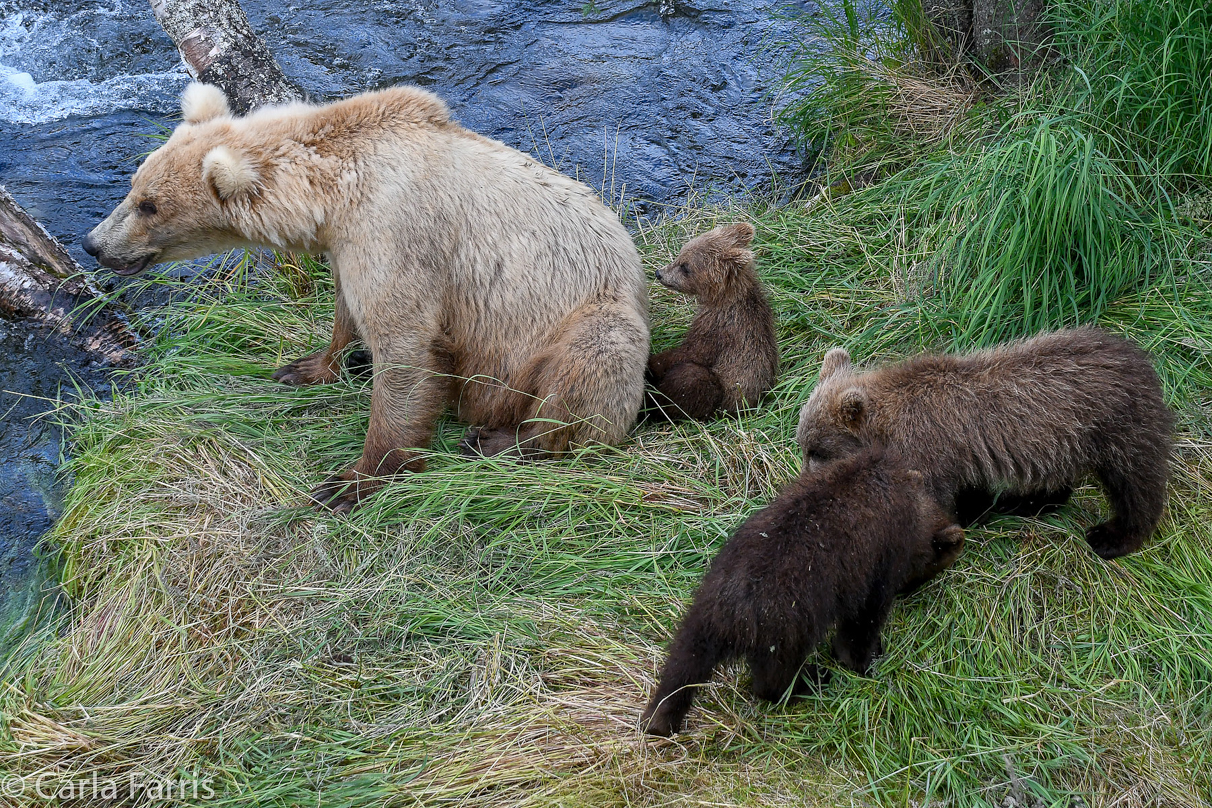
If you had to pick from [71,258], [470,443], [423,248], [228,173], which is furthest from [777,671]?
[71,258]

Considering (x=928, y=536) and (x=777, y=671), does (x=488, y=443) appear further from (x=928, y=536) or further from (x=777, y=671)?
(x=928, y=536)

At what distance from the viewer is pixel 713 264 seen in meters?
5.23

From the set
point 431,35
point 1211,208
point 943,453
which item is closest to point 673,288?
point 943,453

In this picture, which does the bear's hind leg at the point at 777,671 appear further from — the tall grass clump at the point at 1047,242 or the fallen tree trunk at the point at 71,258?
the fallen tree trunk at the point at 71,258

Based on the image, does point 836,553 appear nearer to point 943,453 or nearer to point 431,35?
point 943,453

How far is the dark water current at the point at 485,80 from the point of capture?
7.66 metres

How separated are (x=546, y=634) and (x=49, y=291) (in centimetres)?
418

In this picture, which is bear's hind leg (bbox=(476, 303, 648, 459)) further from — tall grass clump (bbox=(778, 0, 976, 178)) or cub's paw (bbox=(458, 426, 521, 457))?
tall grass clump (bbox=(778, 0, 976, 178))

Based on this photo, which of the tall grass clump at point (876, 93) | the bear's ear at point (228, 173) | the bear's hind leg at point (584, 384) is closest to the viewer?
the bear's ear at point (228, 173)

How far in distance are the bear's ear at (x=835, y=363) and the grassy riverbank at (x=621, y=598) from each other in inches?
18.3

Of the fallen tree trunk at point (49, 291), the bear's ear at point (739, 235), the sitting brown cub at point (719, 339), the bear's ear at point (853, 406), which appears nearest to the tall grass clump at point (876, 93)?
the bear's ear at point (739, 235)

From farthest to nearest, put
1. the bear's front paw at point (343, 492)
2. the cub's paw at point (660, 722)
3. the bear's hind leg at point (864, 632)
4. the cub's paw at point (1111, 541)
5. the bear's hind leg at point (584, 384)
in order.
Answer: the bear's hind leg at point (584, 384) < the bear's front paw at point (343, 492) < the cub's paw at point (1111, 541) < the bear's hind leg at point (864, 632) < the cub's paw at point (660, 722)

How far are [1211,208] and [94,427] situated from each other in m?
6.11

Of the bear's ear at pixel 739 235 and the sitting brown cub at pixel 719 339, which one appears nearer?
the sitting brown cub at pixel 719 339
